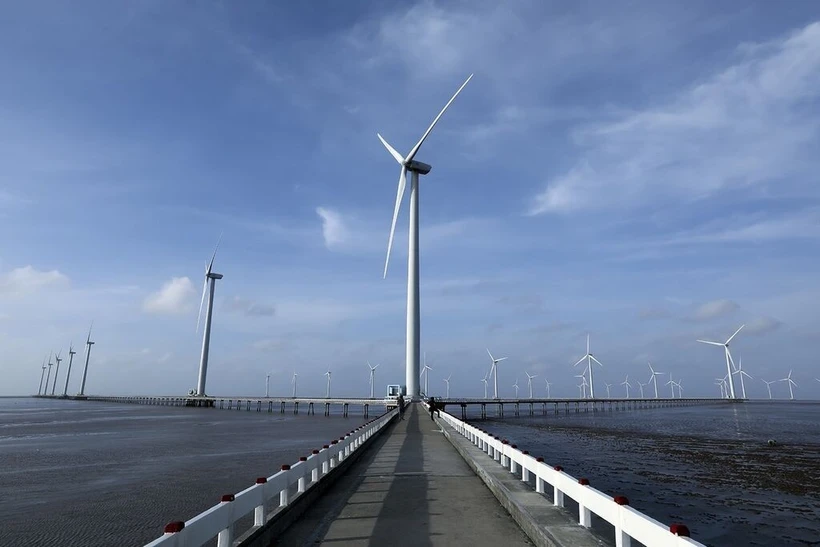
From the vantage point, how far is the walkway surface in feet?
30.8

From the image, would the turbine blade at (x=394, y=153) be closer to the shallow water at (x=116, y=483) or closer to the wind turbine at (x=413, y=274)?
the wind turbine at (x=413, y=274)

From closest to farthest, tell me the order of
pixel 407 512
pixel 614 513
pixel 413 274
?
pixel 614 513 < pixel 407 512 < pixel 413 274

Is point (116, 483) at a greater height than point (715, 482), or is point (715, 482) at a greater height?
point (116, 483)

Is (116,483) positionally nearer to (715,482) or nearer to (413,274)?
(715,482)

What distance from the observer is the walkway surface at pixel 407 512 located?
938 centimetres

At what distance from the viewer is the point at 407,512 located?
11312 millimetres

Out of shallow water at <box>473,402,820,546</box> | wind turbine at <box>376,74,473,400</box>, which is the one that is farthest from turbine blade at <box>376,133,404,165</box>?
shallow water at <box>473,402,820,546</box>

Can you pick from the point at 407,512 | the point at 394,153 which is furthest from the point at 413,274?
the point at 407,512

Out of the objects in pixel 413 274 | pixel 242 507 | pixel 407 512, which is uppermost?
pixel 413 274

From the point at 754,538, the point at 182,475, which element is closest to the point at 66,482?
the point at 182,475

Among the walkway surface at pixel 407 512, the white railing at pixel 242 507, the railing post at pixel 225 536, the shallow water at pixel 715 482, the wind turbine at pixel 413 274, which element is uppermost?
the wind turbine at pixel 413 274

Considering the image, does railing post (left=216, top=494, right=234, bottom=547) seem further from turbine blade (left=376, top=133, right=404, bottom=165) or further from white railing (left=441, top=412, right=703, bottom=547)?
turbine blade (left=376, top=133, right=404, bottom=165)

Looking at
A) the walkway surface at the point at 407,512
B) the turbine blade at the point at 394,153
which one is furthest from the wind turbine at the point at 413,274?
the walkway surface at the point at 407,512

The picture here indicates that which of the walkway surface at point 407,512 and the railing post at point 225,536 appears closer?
the railing post at point 225,536
